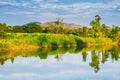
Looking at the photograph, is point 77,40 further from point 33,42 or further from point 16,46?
point 16,46

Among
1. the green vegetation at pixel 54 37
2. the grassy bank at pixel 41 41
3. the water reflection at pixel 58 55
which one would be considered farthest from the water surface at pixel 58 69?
the green vegetation at pixel 54 37

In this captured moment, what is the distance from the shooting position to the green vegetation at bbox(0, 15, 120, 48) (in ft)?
166

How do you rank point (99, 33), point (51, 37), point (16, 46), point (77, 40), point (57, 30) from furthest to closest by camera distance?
point (57, 30) < point (99, 33) < point (77, 40) < point (51, 37) < point (16, 46)

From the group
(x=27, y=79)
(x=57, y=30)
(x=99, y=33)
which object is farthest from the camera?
(x=57, y=30)

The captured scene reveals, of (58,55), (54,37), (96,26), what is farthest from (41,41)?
(96,26)

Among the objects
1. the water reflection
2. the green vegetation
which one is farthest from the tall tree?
the water reflection

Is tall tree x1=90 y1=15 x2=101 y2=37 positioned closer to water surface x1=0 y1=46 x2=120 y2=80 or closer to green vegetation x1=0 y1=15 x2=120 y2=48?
green vegetation x1=0 y1=15 x2=120 y2=48

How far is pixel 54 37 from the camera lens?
62.5m

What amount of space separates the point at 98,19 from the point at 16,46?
135ft

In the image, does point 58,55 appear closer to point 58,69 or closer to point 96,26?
point 58,69

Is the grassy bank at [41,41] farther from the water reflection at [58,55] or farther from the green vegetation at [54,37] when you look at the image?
the water reflection at [58,55]

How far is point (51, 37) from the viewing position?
202ft

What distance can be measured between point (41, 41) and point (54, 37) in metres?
5.94

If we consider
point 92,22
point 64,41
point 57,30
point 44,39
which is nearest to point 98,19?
point 92,22
